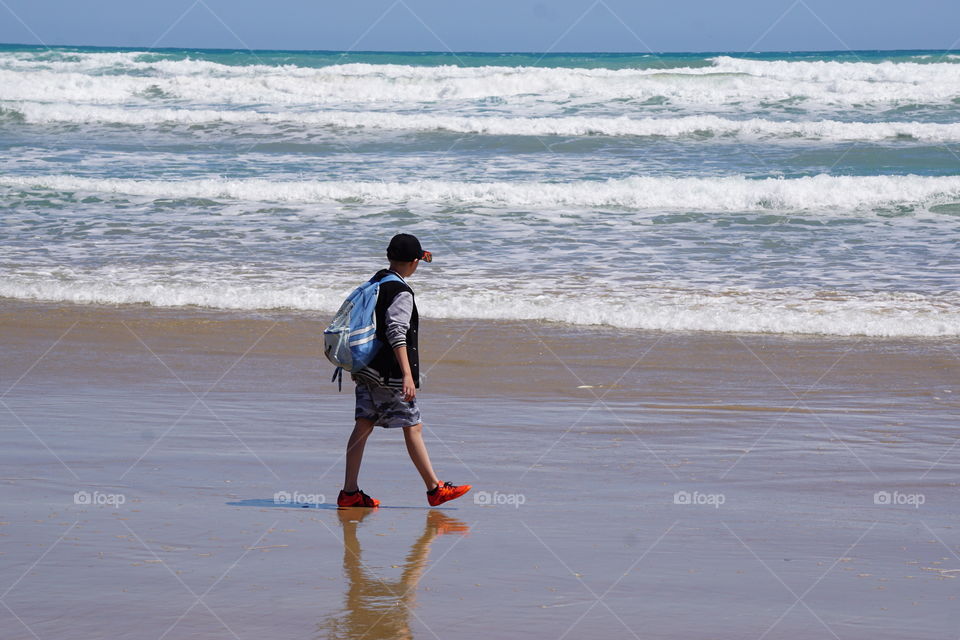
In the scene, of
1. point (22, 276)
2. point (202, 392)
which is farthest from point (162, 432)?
point (22, 276)

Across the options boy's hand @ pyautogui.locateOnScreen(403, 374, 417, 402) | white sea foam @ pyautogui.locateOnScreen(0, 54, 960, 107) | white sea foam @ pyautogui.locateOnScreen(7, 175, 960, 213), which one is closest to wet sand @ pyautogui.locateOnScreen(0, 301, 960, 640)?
boy's hand @ pyautogui.locateOnScreen(403, 374, 417, 402)

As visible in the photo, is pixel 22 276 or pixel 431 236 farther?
pixel 431 236

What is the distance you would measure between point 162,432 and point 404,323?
6.48ft

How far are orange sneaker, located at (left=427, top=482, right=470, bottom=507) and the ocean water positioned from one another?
4.41 m

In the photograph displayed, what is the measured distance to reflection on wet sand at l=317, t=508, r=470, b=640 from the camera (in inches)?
131

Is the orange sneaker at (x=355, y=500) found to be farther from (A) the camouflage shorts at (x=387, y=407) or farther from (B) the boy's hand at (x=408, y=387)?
(B) the boy's hand at (x=408, y=387)

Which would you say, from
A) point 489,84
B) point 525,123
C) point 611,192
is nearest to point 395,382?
point 611,192

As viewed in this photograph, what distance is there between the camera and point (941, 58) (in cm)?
3700

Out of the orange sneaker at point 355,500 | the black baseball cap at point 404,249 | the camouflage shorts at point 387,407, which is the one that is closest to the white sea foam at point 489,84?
the black baseball cap at point 404,249

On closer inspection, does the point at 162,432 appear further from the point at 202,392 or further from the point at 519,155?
the point at 519,155

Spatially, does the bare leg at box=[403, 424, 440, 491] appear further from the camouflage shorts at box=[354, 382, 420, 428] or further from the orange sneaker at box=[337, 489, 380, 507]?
the orange sneaker at box=[337, 489, 380, 507]

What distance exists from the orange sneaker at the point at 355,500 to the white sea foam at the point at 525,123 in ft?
58.1

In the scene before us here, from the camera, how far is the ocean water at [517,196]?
32.2ft

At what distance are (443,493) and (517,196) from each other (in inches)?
424
